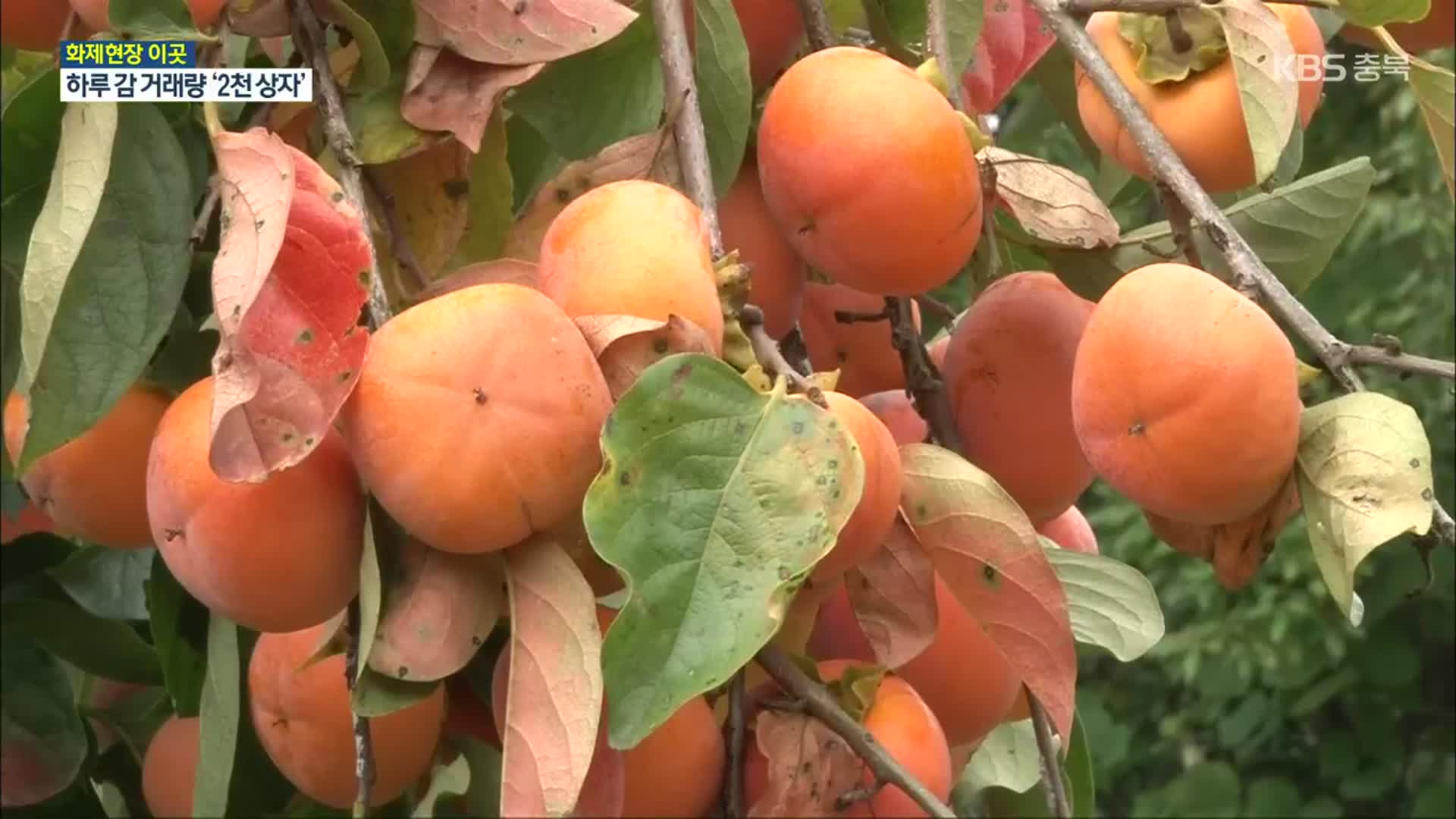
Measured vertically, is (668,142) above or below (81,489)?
above

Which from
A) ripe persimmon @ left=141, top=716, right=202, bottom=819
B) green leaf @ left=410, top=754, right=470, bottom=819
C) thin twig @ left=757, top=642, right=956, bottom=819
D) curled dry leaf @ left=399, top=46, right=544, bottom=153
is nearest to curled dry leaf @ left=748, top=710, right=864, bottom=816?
thin twig @ left=757, top=642, right=956, bottom=819

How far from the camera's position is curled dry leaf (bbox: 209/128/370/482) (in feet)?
1.62

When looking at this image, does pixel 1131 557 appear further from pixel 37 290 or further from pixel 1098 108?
pixel 37 290

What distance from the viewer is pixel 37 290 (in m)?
0.62

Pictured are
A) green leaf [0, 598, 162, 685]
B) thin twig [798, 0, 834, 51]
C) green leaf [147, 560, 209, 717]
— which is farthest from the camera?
green leaf [0, 598, 162, 685]

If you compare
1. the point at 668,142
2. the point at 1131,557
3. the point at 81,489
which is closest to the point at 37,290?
the point at 81,489

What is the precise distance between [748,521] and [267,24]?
290 millimetres

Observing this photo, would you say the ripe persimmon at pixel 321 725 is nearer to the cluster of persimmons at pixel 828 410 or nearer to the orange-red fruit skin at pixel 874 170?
the cluster of persimmons at pixel 828 410

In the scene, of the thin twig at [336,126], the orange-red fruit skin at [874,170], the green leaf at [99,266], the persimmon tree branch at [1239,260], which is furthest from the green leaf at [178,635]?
the persimmon tree branch at [1239,260]

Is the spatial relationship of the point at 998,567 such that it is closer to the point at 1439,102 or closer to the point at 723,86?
the point at 723,86

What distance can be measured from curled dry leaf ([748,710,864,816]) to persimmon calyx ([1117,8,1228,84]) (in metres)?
0.29

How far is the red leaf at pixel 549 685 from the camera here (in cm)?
49

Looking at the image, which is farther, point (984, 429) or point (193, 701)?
point (193, 701)

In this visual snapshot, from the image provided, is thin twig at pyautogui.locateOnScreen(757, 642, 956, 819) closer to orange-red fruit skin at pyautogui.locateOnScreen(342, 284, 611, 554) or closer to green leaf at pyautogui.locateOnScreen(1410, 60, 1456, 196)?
orange-red fruit skin at pyautogui.locateOnScreen(342, 284, 611, 554)
